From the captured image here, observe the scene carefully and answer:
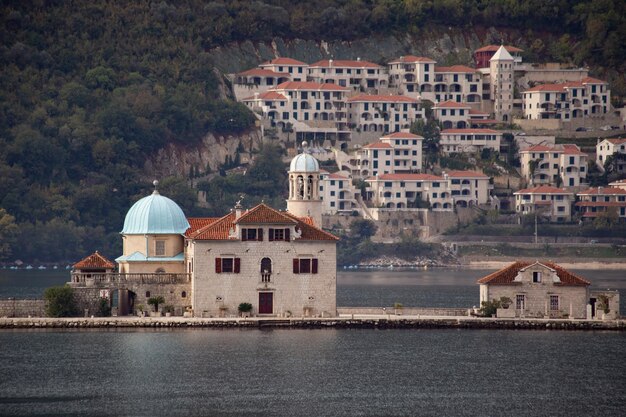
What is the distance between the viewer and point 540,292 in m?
92.8

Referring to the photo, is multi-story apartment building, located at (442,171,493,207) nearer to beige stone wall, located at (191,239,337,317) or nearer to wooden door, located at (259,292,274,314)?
beige stone wall, located at (191,239,337,317)

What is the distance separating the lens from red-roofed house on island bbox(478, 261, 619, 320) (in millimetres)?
92625

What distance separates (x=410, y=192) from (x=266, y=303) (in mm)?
103123

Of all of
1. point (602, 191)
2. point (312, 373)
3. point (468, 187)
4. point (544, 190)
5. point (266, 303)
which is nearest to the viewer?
point (312, 373)

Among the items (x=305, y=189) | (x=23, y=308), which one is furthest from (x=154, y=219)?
(x=305, y=189)

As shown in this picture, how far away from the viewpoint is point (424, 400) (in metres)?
71.8

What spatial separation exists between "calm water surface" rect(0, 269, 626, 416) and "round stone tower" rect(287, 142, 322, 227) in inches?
404

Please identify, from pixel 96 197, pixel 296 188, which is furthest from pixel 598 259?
pixel 296 188

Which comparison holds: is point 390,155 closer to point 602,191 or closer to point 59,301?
point 602,191

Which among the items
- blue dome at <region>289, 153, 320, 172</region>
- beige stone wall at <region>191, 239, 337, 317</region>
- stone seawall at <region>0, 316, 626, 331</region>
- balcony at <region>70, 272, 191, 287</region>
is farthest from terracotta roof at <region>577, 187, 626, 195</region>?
balcony at <region>70, 272, 191, 287</region>

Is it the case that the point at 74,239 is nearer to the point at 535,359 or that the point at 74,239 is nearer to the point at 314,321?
the point at 314,321

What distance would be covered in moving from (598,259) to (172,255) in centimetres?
9561

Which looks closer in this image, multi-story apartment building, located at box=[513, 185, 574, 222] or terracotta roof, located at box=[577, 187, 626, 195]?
multi-story apartment building, located at box=[513, 185, 574, 222]

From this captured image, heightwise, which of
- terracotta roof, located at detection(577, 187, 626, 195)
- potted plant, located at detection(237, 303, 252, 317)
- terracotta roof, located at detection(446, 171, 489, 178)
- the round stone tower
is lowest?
potted plant, located at detection(237, 303, 252, 317)
